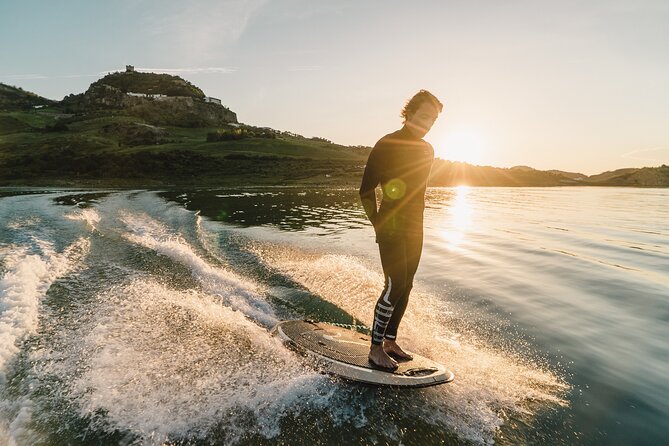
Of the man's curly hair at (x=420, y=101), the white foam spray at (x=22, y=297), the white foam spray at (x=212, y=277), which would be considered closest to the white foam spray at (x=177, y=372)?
the white foam spray at (x=22, y=297)

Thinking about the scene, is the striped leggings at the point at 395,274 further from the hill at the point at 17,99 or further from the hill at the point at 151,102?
the hill at the point at 17,99

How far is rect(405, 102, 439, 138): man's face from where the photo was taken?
16.0 feet

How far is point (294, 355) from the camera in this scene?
5160 millimetres

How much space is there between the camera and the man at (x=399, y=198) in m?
4.93

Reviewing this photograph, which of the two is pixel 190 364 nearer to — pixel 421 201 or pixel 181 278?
pixel 421 201

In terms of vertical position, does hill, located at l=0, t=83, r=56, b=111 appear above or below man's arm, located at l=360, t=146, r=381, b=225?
above

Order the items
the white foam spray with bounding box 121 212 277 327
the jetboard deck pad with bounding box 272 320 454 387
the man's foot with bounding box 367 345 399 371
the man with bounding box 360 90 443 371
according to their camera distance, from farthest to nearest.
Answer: the white foam spray with bounding box 121 212 277 327
the man with bounding box 360 90 443 371
the man's foot with bounding box 367 345 399 371
the jetboard deck pad with bounding box 272 320 454 387

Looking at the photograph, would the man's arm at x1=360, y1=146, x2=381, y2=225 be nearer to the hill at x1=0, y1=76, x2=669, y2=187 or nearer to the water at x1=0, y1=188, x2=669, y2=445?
the water at x1=0, y1=188, x2=669, y2=445

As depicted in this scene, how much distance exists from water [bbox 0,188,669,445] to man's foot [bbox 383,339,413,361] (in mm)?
627

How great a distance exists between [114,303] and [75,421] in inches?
→ 141

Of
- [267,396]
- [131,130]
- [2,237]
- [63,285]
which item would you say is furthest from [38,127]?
[267,396]

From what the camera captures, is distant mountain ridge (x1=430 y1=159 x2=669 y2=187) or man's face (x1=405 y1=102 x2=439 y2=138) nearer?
man's face (x1=405 y1=102 x2=439 y2=138)

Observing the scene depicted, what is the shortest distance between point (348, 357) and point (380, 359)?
437mm

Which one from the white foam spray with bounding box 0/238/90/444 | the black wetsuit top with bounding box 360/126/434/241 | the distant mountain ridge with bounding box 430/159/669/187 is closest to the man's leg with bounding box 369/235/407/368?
the black wetsuit top with bounding box 360/126/434/241
